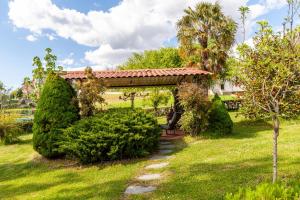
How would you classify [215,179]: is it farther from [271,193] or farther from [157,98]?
[157,98]

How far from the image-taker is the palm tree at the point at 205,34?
25.4 metres

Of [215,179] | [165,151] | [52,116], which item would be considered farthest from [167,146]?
[215,179]

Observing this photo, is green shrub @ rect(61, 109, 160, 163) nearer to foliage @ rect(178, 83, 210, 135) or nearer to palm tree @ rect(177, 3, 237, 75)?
foliage @ rect(178, 83, 210, 135)

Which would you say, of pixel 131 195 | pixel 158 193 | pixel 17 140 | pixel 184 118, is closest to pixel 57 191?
pixel 131 195

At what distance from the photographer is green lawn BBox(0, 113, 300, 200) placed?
6941 mm

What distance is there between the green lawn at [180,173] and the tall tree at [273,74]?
6.11ft

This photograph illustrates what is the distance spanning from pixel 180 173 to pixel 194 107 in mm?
5302

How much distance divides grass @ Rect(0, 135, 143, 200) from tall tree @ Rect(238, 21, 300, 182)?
3643 mm

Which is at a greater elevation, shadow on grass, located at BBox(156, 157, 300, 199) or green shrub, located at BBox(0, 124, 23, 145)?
green shrub, located at BBox(0, 124, 23, 145)

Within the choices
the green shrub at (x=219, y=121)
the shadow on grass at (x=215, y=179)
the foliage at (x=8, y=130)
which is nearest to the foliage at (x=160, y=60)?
the foliage at (x=8, y=130)

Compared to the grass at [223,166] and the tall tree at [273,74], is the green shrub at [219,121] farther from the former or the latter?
the tall tree at [273,74]

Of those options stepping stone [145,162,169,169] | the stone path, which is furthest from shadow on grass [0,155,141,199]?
stepping stone [145,162,169,169]

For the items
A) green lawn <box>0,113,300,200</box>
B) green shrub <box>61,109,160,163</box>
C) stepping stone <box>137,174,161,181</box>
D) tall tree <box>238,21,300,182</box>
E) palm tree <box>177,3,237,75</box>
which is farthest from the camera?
palm tree <box>177,3,237,75</box>

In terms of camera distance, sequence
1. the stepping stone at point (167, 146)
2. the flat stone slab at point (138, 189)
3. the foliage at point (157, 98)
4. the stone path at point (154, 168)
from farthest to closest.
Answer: the foliage at point (157, 98) < the stepping stone at point (167, 146) < the stone path at point (154, 168) < the flat stone slab at point (138, 189)
